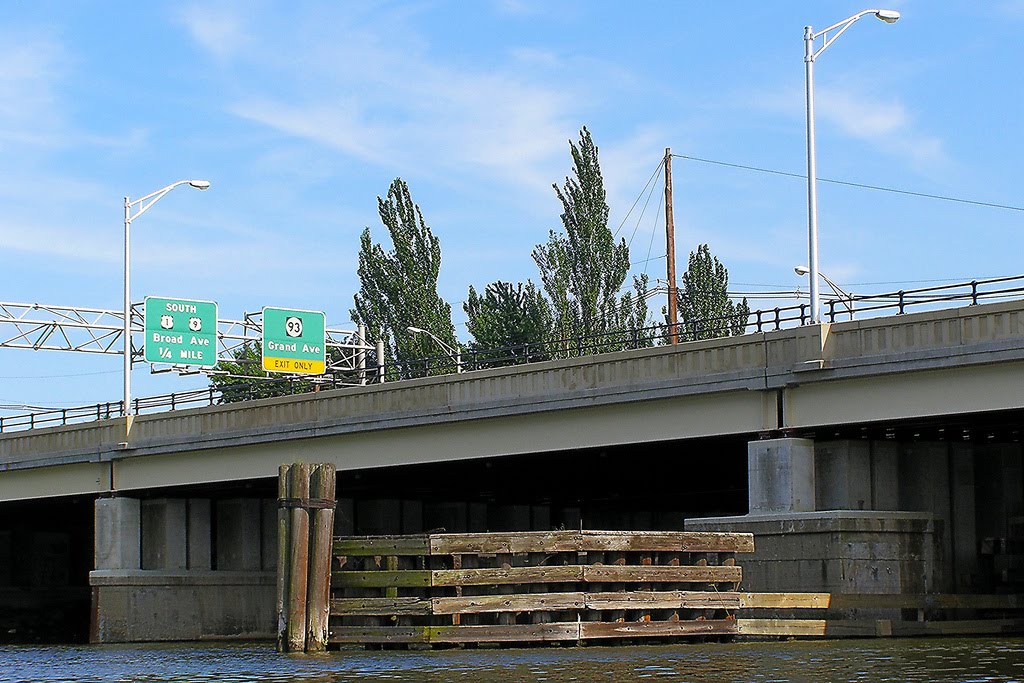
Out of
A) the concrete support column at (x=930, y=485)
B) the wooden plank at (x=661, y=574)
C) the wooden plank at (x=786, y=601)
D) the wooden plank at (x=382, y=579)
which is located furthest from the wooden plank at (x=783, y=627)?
the wooden plank at (x=382, y=579)

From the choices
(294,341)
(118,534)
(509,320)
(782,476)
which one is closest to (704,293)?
(509,320)

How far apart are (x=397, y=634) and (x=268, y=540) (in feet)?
105

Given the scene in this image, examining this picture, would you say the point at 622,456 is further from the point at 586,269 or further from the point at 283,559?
the point at 586,269

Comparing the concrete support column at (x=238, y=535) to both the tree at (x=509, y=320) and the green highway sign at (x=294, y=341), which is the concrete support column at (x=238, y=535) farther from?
the tree at (x=509, y=320)

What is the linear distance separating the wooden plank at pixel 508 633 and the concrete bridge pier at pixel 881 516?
6.52m

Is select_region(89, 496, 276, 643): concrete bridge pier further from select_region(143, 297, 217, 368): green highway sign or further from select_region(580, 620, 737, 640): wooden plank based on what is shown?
select_region(580, 620, 737, 640): wooden plank

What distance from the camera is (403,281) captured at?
310ft

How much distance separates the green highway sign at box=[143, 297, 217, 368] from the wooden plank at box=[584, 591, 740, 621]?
117 ft

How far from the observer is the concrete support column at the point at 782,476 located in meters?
37.6

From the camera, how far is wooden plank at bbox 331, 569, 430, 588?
101 ft

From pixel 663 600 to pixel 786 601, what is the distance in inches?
156

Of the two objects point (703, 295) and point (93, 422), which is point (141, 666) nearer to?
point (93, 422)

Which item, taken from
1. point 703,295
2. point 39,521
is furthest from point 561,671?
point 703,295

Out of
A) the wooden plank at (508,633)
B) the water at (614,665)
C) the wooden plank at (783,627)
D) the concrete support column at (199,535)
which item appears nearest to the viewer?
the water at (614,665)
